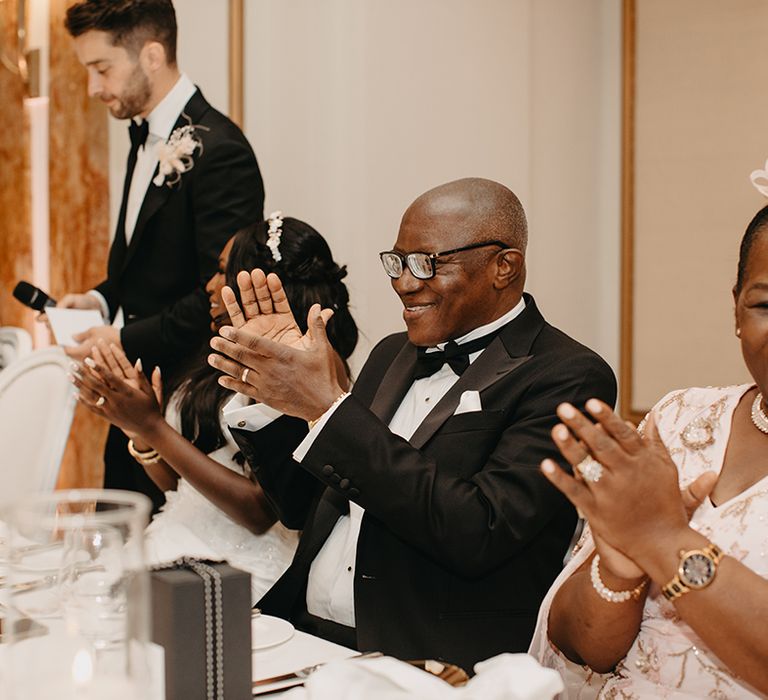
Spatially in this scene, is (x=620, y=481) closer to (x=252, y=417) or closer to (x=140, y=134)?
A: (x=252, y=417)

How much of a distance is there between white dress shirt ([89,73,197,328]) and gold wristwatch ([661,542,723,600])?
246 centimetres

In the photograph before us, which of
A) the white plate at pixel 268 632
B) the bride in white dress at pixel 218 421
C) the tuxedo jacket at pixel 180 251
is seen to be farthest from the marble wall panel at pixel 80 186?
the white plate at pixel 268 632

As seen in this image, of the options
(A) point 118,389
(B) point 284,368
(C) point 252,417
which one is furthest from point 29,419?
(B) point 284,368

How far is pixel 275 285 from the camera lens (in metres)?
1.87

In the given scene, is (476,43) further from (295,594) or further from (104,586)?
(104,586)

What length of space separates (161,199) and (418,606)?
182 centimetres

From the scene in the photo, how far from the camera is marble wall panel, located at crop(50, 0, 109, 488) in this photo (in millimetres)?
4773

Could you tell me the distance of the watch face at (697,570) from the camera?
124 centimetres

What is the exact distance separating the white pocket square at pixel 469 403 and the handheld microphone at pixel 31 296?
1934 mm

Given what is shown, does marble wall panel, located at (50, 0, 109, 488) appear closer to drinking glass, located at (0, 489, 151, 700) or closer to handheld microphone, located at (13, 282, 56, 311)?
handheld microphone, located at (13, 282, 56, 311)

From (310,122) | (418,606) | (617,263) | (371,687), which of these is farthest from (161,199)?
(371,687)

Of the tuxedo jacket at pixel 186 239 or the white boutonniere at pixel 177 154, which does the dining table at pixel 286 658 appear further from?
the white boutonniere at pixel 177 154

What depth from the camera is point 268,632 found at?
1.41m

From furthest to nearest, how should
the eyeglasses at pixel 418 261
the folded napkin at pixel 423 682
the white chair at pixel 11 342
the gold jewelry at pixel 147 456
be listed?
the white chair at pixel 11 342
the gold jewelry at pixel 147 456
the eyeglasses at pixel 418 261
the folded napkin at pixel 423 682
